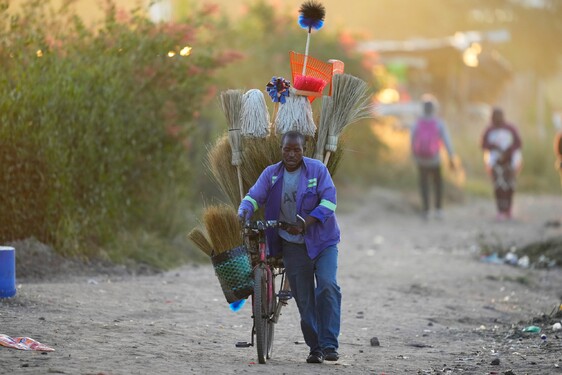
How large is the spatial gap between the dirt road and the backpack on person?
158 inches

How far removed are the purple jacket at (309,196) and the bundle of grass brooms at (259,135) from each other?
0.25 metres

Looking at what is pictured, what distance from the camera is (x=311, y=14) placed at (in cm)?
763

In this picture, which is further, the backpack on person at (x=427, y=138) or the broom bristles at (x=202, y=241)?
the backpack on person at (x=427, y=138)

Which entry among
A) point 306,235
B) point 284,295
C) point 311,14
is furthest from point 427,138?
point 306,235

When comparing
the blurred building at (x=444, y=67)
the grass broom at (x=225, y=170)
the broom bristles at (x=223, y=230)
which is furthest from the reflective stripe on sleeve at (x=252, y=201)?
the blurred building at (x=444, y=67)

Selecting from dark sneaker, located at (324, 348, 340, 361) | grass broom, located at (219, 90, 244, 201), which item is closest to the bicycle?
dark sneaker, located at (324, 348, 340, 361)

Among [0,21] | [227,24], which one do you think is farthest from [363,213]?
[0,21]

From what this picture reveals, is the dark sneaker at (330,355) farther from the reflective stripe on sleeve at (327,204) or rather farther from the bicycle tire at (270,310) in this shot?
the reflective stripe on sleeve at (327,204)

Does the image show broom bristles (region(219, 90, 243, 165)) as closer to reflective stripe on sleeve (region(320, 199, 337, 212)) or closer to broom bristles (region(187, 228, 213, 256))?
broom bristles (region(187, 228, 213, 256))

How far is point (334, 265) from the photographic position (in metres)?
7.03

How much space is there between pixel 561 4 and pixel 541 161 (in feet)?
65.9

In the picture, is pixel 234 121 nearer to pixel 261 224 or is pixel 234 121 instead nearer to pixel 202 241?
pixel 202 241

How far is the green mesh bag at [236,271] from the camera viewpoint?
685 centimetres

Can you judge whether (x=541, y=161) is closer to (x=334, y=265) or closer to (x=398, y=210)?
(x=398, y=210)
